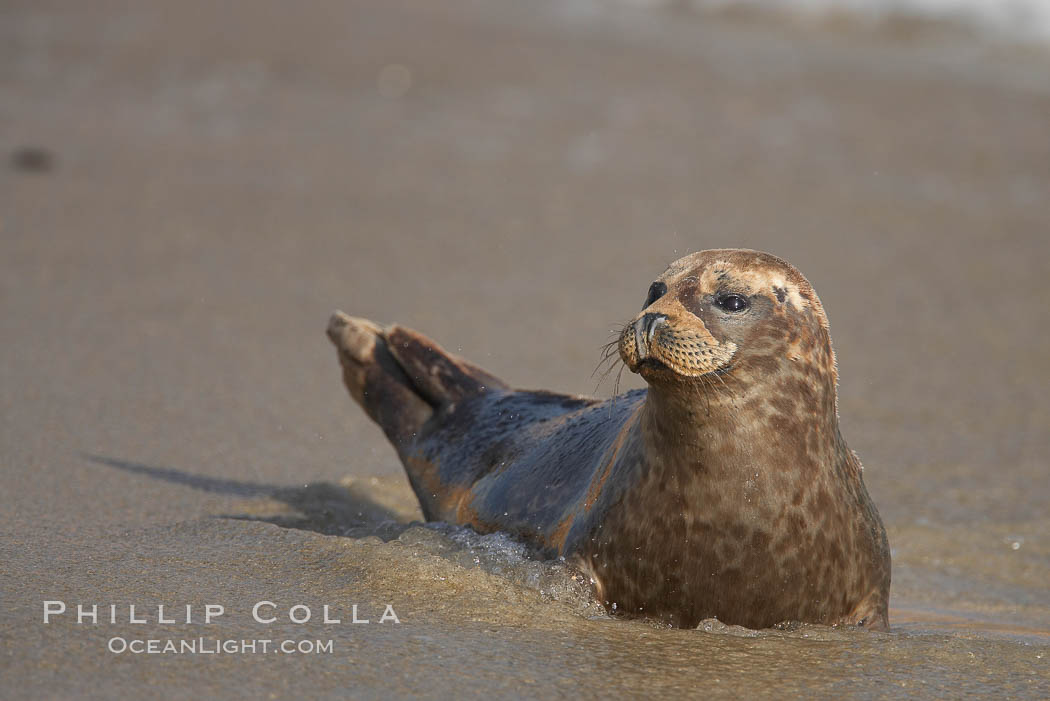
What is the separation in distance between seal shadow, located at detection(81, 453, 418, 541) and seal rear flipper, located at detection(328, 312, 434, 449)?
0.28 meters

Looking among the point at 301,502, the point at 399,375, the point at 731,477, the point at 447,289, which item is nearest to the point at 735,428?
the point at 731,477

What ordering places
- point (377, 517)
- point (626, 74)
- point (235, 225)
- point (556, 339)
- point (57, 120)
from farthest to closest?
point (626, 74) < point (57, 120) < point (235, 225) < point (556, 339) < point (377, 517)

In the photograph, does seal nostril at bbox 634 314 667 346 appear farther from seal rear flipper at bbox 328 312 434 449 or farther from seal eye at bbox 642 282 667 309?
seal rear flipper at bbox 328 312 434 449

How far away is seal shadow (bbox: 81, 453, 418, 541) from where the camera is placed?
445 cm

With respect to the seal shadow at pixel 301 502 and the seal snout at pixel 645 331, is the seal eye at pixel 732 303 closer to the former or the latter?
the seal snout at pixel 645 331

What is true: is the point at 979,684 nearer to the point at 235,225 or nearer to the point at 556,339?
the point at 556,339

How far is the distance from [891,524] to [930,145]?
202 inches

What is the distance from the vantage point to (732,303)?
11.2 ft

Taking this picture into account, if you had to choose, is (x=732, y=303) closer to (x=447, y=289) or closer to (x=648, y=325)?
(x=648, y=325)

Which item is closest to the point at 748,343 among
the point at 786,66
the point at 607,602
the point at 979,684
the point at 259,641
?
the point at 607,602

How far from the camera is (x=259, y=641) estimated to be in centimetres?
301

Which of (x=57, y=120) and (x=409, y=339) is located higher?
(x=57, y=120)

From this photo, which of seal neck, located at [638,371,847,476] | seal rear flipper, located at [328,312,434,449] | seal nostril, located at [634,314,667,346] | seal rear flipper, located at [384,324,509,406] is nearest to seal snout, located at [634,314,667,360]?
seal nostril, located at [634,314,667,346]

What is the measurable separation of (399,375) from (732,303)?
79.9 inches
